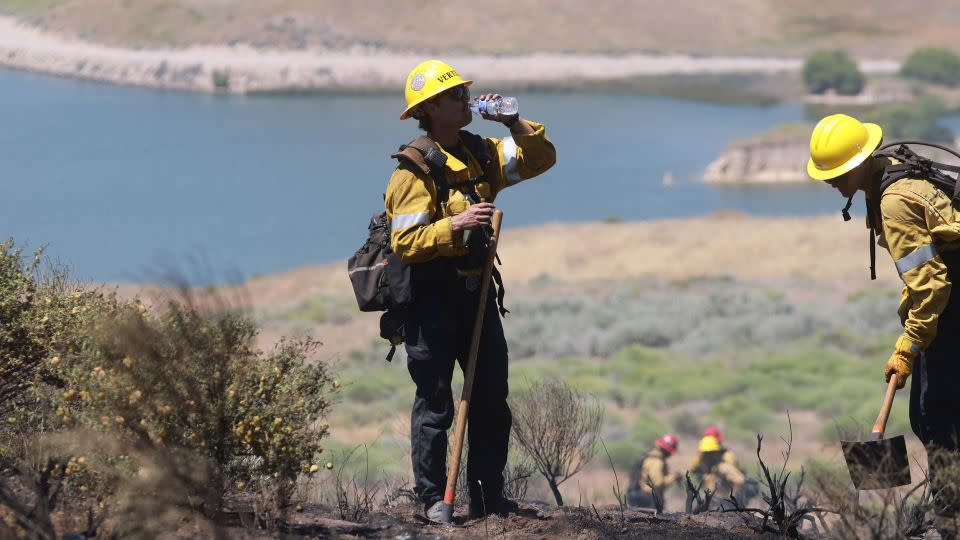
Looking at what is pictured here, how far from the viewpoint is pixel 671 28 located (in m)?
116

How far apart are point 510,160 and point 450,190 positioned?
351mm

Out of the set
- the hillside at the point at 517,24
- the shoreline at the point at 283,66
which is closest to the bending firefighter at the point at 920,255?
the shoreline at the point at 283,66

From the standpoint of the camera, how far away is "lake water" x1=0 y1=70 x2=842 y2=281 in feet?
165

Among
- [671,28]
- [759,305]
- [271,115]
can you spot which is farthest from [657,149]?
[759,305]

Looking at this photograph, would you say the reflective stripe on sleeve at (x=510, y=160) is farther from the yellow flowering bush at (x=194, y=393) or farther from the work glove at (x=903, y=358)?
the work glove at (x=903, y=358)

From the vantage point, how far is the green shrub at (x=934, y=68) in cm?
10381

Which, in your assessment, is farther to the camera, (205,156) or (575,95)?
(575,95)

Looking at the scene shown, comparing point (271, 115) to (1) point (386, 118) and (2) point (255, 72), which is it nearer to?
(1) point (386, 118)

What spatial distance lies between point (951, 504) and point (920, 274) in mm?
777

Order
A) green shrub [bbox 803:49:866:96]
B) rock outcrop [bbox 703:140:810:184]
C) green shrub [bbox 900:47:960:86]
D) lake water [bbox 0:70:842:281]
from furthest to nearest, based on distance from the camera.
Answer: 1. green shrub [bbox 900:47:960:86]
2. green shrub [bbox 803:49:866:96]
3. rock outcrop [bbox 703:140:810:184]
4. lake water [bbox 0:70:842:281]

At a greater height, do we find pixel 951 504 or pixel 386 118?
pixel 386 118

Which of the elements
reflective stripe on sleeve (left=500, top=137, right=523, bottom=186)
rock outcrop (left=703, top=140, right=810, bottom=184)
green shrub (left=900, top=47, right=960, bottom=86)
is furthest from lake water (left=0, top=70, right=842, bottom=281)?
reflective stripe on sleeve (left=500, top=137, right=523, bottom=186)

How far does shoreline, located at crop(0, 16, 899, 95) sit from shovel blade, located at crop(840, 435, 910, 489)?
90438 mm

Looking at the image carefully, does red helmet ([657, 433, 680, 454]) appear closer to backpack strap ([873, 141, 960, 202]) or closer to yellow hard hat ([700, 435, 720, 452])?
yellow hard hat ([700, 435, 720, 452])
